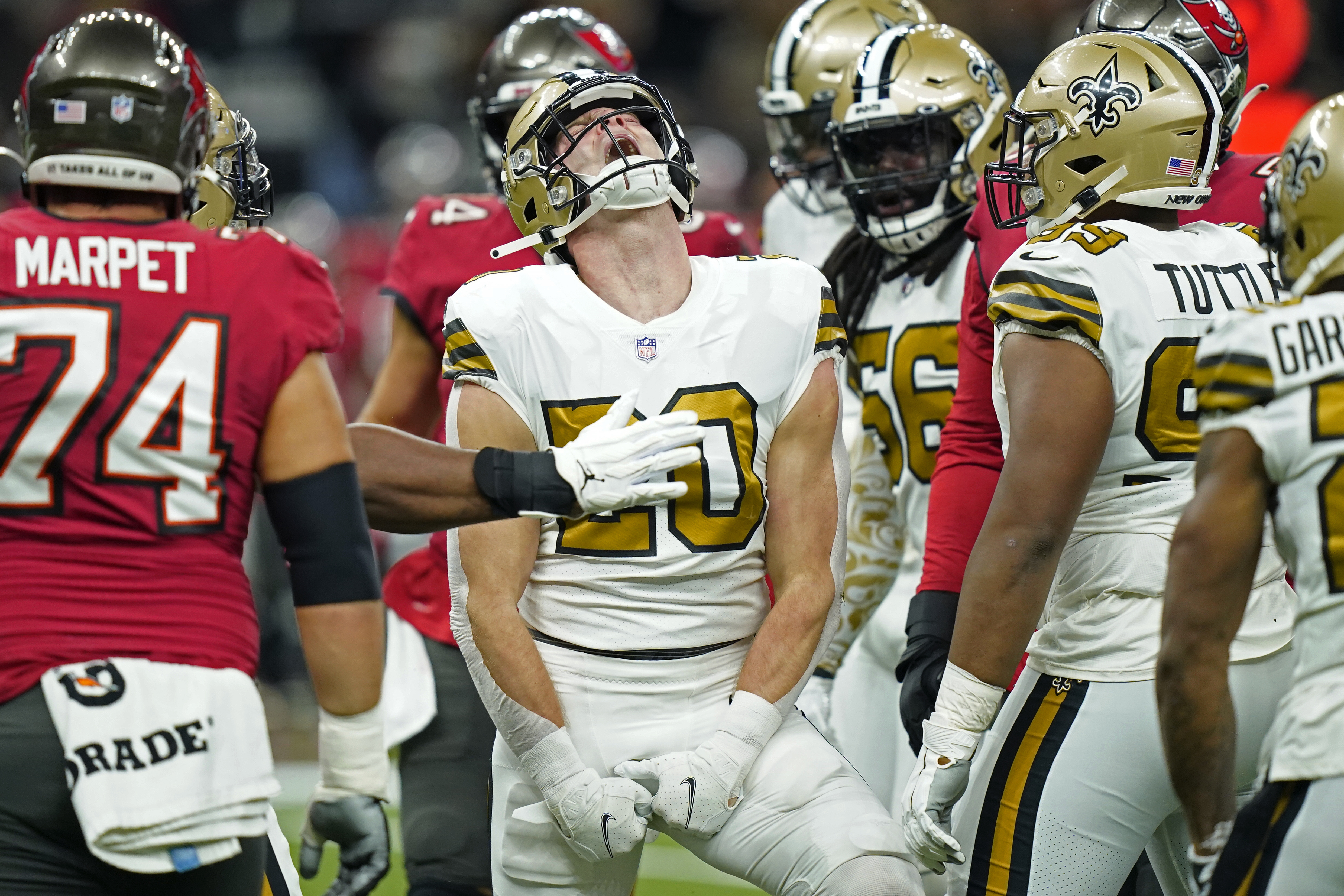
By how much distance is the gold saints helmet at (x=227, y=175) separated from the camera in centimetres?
372

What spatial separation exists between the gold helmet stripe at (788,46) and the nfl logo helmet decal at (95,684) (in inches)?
138

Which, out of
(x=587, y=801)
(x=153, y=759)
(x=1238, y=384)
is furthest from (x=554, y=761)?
(x=1238, y=384)

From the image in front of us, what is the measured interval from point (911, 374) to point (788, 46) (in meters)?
1.64

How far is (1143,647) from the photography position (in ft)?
8.97

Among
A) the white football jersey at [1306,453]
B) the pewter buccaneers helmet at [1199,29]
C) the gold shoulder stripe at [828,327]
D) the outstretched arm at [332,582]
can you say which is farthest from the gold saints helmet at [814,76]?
the white football jersey at [1306,453]

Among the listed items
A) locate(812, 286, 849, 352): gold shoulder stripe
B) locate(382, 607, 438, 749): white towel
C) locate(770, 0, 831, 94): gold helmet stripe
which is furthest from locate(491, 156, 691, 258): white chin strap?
locate(770, 0, 831, 94): gold helmet stripe

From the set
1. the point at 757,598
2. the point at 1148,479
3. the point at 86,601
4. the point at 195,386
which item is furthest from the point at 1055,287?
the point at 86,601

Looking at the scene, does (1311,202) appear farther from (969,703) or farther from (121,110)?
(121,110)

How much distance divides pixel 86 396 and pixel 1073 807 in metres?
1.70

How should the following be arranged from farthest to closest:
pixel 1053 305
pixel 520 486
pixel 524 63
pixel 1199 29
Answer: pixel 524 63, pixel 1199 29, pixel 1053 305, pixel 520 486

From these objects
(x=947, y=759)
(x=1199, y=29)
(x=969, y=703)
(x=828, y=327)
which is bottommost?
(x=947, y=759)

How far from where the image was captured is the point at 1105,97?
3006 millimetres

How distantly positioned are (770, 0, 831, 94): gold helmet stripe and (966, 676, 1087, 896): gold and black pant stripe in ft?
9.22

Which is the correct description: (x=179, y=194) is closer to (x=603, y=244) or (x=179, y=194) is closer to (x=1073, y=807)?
(x=603, y=244)
